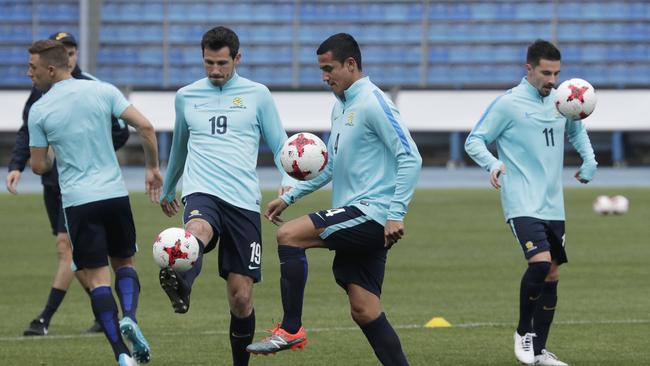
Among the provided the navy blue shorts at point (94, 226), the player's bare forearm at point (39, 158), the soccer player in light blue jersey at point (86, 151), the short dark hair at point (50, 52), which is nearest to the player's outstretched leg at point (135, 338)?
the soccer player in light blue jersey at point (86, 151)

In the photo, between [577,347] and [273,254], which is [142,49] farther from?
[577,347]

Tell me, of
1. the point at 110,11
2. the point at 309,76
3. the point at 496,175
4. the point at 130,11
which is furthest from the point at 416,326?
the point at 110,11

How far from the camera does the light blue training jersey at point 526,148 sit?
28.6ft

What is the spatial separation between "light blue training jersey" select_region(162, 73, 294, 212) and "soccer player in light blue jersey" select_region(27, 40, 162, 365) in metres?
0.26

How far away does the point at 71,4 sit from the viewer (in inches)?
2084

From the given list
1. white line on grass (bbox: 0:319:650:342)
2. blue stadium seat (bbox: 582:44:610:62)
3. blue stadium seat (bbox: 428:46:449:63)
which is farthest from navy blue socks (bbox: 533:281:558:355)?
blue stadium seat (bbox: 582:44:610:62)

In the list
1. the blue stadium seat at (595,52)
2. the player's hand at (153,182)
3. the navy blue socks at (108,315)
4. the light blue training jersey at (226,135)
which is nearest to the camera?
the navy blue socks at (108,315)

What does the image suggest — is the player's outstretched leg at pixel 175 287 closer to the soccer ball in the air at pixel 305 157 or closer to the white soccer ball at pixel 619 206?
the soccer ball in the air at pixel 305 157

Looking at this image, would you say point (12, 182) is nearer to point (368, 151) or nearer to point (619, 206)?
point (368, 151)

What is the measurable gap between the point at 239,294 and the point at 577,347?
2.96 meters

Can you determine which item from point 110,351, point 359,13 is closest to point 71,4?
point 359,13

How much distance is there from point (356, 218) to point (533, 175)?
2.11m

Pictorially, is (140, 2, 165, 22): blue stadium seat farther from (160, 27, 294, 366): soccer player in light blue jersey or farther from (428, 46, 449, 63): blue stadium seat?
(160, 27, 294, 366): soccer player in light blue jersey

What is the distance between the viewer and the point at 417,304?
1238cm
